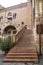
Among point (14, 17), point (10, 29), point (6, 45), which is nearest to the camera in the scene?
point (6, 45)

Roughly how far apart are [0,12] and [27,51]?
22.5m

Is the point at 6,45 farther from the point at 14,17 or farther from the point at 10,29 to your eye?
the point at 14,17

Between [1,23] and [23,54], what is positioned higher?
[1,23]

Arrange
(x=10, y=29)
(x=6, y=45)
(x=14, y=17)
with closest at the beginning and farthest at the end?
(x=6, y=45) → (x=10, y=29) → (x=14, y=17)

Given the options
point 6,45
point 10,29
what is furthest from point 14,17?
point 6,45

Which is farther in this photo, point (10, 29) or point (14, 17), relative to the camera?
point (14, 17)

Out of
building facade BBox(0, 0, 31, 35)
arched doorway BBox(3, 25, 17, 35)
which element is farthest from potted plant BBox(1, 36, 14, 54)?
arched doorway BBox(3, 25, 17, 35)

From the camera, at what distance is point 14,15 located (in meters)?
30.4

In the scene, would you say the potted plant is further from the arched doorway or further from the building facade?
the arched doorway

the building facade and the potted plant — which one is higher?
the building facade

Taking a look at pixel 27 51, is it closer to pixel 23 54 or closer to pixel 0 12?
pixel 23 54

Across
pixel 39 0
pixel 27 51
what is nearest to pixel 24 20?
pixel 39 0

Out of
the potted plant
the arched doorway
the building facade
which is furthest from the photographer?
the arched doorway

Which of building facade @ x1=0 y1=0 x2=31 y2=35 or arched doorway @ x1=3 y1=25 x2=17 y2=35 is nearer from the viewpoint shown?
building facade @ x1=0 y1=0 x2=31 y2=35
